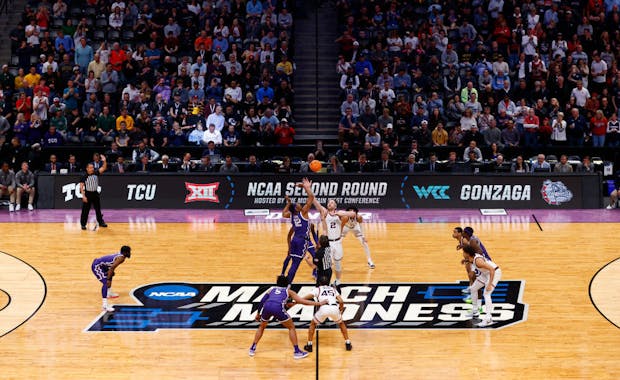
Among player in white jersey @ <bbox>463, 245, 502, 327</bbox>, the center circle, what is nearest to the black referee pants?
the center circle

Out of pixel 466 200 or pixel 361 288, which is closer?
pixel 361 288

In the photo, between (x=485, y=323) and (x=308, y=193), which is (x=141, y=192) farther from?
(x=485, y=323)

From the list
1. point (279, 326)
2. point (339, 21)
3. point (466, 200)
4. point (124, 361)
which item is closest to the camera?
point (124, 361)

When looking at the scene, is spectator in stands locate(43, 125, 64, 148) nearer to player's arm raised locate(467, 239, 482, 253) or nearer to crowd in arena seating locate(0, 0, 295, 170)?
crowd in arena seating locate(0, 0, 295, 170)

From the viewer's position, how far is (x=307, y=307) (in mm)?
19922

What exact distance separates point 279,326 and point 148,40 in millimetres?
18981

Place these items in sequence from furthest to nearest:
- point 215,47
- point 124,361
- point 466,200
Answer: point 215,47 < point 466,200 < point 124,361

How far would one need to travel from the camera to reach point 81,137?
31625 millimetres

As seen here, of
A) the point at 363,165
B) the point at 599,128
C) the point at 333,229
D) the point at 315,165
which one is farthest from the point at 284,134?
the point at 333,229

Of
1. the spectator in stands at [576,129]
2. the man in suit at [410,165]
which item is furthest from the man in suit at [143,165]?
the spectator in stands at [576,129]

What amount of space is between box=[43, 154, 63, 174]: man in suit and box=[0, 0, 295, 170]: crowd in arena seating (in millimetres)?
1002

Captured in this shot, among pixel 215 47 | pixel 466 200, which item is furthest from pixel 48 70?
pixel 466 200

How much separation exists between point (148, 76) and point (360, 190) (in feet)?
29.6

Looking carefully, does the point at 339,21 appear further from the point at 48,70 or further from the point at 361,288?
the point at 361,288
